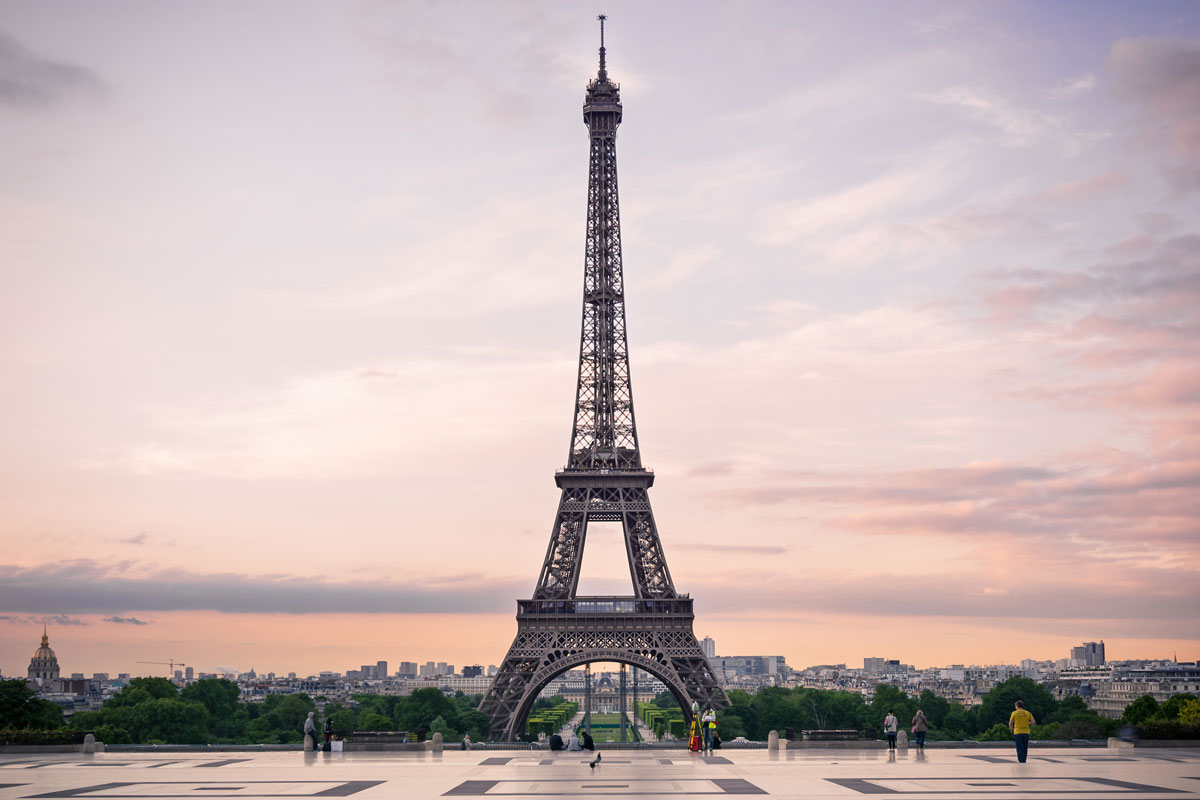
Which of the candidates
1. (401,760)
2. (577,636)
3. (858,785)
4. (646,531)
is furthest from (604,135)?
(858,785)

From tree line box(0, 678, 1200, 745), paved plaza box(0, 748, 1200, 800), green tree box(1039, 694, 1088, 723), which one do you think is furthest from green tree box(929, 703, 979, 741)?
paved plaza box(0, 748, 1200, 800)

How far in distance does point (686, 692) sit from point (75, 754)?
4987 centimetres

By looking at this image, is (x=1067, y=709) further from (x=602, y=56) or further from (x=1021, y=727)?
(x=1021, y=727)

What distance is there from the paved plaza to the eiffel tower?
141 feet

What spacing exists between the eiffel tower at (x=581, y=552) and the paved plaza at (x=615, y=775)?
42932 mm

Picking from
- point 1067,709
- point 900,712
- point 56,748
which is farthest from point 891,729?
point 1067,709

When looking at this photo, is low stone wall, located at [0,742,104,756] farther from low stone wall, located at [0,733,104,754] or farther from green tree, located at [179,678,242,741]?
green tree, located at [179,678,242,741]

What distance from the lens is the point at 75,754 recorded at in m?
43.3

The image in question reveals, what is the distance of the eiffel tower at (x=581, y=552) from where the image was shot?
87688 mm

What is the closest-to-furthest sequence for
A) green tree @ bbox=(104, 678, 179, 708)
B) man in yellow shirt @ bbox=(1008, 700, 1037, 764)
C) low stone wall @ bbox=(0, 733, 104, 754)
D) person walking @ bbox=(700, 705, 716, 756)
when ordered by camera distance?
man in yellow shirt @ bbox=(1008, 700, 1037, 764) → low stone wall @ bbox=(0, 733, 104, 754) → person walking @ bbox=(700, 705, 716, 756) → green tree @ bbox=(104, 678, 179, 708)

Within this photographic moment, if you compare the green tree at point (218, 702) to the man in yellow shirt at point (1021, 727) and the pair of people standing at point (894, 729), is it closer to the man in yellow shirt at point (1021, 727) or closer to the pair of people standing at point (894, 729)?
the pair of people standing at point (894, 729)

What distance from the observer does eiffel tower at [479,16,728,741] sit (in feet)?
288

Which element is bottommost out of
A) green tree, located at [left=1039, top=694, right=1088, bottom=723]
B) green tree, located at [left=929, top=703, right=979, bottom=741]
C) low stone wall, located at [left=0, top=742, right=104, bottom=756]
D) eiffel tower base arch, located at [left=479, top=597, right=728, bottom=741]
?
green tree, located at [left=929, top=703, right=979, bottom=741]

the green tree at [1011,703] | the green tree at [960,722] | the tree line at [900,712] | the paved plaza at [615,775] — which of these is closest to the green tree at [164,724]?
the tree line at [900,712]
